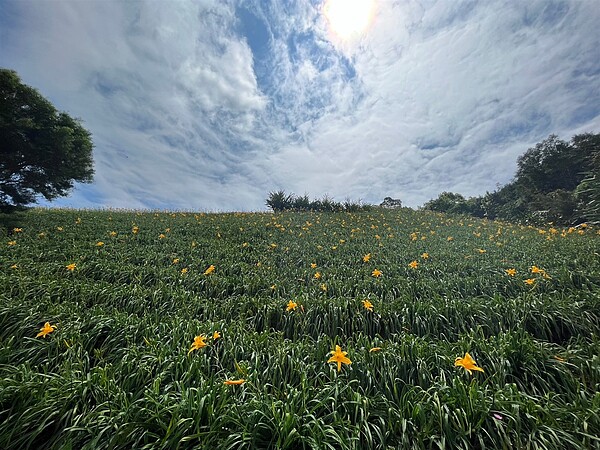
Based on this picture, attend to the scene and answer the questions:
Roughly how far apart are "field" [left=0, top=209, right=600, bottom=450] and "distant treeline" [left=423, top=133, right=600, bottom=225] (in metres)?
11.4

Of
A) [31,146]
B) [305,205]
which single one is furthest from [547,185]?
[31,146]

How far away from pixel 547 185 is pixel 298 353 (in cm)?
2279

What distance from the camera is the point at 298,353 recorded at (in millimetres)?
2396

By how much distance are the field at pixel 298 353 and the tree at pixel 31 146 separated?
495 cm

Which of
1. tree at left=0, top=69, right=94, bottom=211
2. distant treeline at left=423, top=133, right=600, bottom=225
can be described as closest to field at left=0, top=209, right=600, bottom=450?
tree at left=0, top=69, right=94, bottom=211

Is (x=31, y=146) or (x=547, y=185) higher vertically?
(x=547, y=185)

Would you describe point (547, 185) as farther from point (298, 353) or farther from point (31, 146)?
point (31, 146)

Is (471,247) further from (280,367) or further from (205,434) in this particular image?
(205,434)

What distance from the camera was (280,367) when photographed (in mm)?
2250

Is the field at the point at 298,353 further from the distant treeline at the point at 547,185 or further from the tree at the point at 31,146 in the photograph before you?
the distant treeline at the point at 547,185

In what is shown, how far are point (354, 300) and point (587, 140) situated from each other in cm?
2328

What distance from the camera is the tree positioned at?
25.4 feet

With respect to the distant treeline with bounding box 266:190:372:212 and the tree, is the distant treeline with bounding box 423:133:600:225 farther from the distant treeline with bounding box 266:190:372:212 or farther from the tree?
the tree

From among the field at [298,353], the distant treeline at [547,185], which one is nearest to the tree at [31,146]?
the field at [298,353]
